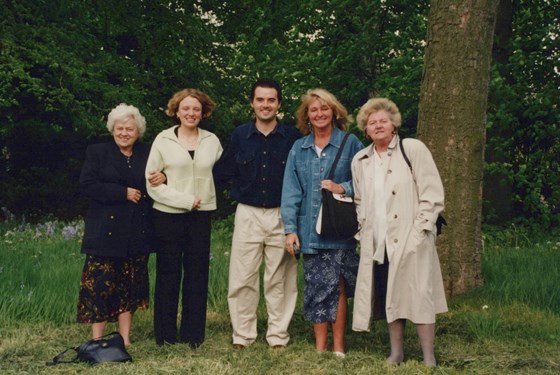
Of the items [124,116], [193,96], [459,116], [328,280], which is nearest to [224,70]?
[459,116]

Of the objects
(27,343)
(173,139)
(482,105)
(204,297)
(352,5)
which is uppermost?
(352,5)

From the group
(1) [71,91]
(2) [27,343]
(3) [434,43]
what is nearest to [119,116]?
(2) [27,343]

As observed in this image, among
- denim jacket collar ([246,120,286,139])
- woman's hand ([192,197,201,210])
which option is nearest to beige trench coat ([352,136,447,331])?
denim jacket collar ([246,120,286,139])

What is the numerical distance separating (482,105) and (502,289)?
5.51 ft

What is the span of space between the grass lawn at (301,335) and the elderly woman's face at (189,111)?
5.72 ft

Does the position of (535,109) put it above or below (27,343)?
above

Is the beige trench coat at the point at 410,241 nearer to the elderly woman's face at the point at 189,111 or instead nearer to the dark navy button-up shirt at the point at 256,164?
the dark navy button-up shirt at the point at 256,164

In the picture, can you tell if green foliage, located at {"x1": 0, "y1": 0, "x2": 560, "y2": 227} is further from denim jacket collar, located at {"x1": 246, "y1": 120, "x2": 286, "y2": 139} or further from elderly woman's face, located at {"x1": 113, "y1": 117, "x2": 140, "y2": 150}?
elderly woman's face, located at {"x1": 113, "y1": 117, "x2": 140, "y2": 150}

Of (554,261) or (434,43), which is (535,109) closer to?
(554,261)

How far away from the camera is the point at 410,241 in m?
4.98

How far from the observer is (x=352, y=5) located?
12.0 meters

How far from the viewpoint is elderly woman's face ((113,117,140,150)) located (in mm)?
5664

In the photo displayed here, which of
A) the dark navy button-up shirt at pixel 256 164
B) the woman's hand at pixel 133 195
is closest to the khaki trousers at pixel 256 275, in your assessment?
the dark navy button-up shirt at pixel 256 164

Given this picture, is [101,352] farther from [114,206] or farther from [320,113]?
[320,113]
